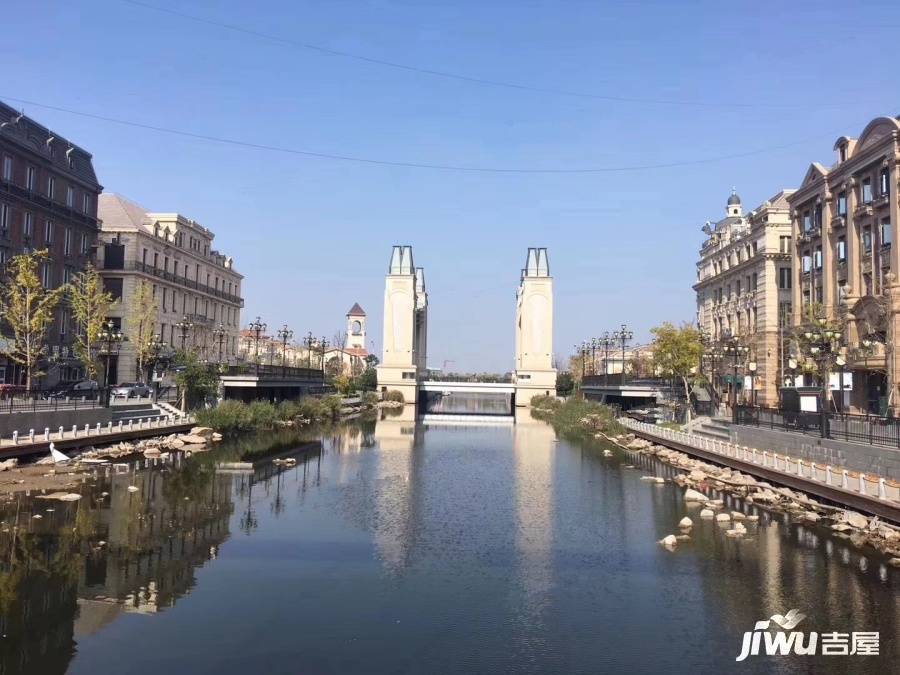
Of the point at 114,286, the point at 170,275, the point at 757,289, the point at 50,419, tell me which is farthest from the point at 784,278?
the point at 114,286

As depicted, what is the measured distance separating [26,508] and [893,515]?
85.6 feet

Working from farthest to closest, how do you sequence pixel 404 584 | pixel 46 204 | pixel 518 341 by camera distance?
1. pixel 518 341
2. pixel 46 204
3. pixel 404 584

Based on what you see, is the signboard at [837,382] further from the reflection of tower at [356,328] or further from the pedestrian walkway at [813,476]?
the reflection of tower at [356,328]

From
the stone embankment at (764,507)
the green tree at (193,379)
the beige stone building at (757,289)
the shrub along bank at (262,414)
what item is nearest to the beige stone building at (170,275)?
the green tree at (193,379)

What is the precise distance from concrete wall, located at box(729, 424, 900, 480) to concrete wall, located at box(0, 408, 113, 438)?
3396 centimetres

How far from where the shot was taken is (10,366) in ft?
156

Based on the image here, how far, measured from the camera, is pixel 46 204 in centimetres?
5053

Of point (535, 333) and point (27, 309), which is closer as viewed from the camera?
point (27, 309)

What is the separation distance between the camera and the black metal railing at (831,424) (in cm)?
2480

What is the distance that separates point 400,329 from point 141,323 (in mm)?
52404

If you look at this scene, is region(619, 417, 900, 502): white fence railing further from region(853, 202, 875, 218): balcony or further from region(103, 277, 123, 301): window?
region(103, 277, 123, 301): window

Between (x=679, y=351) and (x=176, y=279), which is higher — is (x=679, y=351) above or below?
below

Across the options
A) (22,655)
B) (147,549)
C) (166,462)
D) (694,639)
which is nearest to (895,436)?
(694,639)

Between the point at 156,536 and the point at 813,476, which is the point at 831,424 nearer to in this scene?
the point at 813,476
